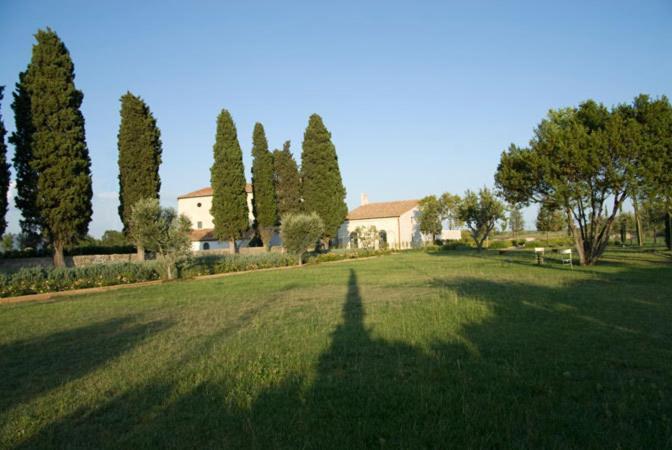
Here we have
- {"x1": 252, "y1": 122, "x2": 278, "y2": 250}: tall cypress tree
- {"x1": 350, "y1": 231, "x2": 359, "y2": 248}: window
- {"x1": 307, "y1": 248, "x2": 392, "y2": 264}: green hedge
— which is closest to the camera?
{"x1": 307, "y1": 248, "x2": 392, "y2": 264}: green hedge

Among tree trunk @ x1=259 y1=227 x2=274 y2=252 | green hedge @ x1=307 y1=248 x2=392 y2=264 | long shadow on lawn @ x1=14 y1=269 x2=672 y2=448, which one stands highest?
tree trunk @ x1=259 y1=227 x2=274 y2=252

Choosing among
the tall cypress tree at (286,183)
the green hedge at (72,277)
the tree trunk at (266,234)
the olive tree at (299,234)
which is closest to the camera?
the green hedge at (72,277)

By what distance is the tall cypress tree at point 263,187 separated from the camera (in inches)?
1500

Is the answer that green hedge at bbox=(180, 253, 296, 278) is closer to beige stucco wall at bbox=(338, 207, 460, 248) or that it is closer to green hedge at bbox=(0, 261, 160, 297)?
green hedge at bbox=(0, 261, 160, 297)

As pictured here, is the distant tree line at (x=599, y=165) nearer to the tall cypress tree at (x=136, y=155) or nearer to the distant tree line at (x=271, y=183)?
the distant tree line at (x=271, y=183)

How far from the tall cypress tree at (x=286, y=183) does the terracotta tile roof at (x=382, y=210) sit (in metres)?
19.0

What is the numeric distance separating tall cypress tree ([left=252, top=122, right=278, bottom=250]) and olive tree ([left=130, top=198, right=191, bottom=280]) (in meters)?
16.5

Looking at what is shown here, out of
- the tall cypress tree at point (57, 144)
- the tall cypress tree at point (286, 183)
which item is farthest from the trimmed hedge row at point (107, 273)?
the tall cypress tree at point (286, 183)

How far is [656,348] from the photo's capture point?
583 cm

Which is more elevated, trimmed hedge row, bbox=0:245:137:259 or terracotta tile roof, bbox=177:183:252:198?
terracotta tile roof, bbox=177:183:252:198

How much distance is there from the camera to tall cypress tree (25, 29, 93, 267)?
71.9 ft

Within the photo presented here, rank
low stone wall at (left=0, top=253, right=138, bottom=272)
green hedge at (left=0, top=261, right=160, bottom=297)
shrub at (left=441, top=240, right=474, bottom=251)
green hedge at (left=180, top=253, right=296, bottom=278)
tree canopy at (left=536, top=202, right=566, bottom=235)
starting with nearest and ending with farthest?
1. green hedge at (left=0, top=261, right=160, bottom=297)
2. green hedge at (left=180, top=253, right=296, bottom=278)
3. low stone wall at (left=0, top=253, right=138, bottom=272)
4. shrub at (left=441, top=240, right=474, bottom=251)
5. tree canopy at (left=536, top=202, right=566, bottom=235)

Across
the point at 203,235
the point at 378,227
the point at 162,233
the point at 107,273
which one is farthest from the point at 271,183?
the point at 378,227

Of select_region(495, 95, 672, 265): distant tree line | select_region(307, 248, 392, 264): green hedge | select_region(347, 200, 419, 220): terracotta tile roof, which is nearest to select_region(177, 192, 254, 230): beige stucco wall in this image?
select_region(347, 200, 419, 220): terracotta tile roof
